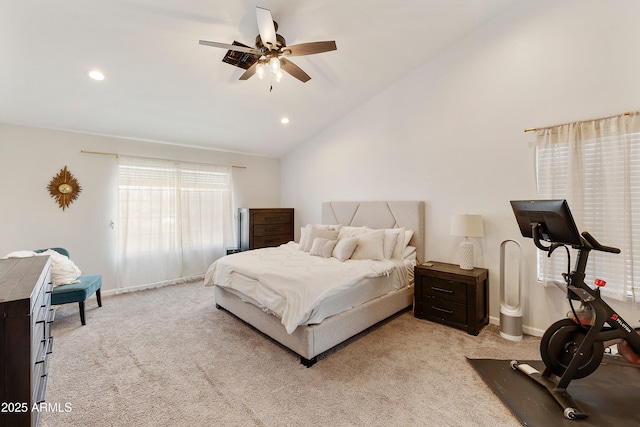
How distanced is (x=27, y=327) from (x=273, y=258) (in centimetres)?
226

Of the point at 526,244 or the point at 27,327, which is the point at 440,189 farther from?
the point at 27,327

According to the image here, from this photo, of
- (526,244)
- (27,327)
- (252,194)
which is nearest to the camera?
(27,327)

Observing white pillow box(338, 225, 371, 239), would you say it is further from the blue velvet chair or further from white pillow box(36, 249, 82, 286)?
white pillow box(36, 249, 82, 286)

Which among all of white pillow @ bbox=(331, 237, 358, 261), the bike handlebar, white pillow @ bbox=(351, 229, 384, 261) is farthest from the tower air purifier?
white pillow @ bbox=(331, 237, 358, 261)

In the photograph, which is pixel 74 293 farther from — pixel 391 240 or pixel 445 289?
pixel 445 289

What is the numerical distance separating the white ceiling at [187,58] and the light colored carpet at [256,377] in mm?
2685

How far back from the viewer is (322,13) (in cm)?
254

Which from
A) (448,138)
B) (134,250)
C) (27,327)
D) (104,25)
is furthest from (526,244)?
(134,250)

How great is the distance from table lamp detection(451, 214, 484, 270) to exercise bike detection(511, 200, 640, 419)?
0.92 metres

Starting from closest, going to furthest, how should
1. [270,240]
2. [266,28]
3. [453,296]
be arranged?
[266,28] < [453,296] < [270,240]

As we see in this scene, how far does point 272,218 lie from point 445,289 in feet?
11.5

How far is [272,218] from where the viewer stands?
545cm

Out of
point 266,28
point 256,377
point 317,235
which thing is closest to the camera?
point 266,28

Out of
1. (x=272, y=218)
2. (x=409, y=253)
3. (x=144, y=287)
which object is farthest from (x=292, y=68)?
(x=144, y=287)
